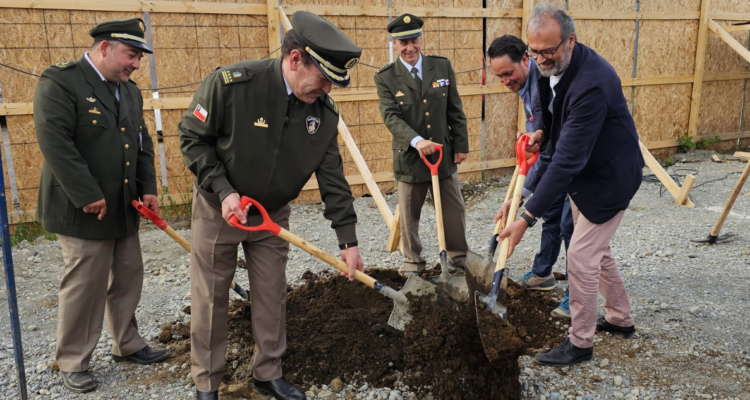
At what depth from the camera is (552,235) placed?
4.12 metres

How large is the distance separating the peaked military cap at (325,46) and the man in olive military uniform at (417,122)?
1908 mm

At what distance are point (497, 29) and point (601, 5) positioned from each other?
6.14 ft

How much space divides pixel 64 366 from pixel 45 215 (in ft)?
2.73

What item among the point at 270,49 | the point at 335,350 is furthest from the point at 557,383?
the point at 270,49

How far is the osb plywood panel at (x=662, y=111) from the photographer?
29.2 ft

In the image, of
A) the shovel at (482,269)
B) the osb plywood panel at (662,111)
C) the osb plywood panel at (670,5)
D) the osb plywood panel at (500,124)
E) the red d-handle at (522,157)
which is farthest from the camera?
the osb plywood panel at (662,111)

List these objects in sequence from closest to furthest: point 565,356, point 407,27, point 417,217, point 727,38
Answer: point 565,356, point 407,27, point 417,217, point 727,38

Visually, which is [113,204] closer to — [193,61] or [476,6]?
[193,61]

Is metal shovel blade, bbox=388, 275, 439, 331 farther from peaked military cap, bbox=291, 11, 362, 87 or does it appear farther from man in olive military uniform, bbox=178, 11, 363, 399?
peaked military cap, bbox=291, 11, 362, 87

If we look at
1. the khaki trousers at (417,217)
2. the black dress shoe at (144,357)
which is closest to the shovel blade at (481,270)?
the khaki trousers at (417,217)

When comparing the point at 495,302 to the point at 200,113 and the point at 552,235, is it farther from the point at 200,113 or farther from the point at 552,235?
the point at 200,113

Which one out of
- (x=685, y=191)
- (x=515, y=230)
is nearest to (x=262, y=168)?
(x=515, y=230)

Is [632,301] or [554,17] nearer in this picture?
[554,17]

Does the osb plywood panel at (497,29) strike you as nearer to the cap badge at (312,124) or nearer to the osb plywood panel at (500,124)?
the osb plywood panel at (500,124)
